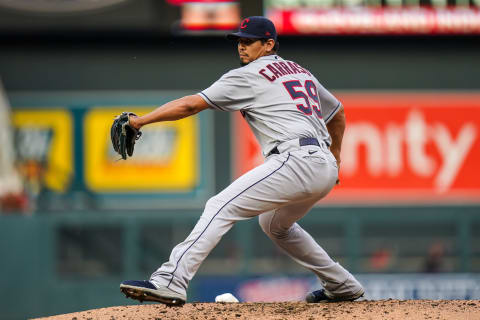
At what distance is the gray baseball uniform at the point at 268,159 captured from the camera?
12.9 feet

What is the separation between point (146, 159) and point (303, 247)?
892 cm

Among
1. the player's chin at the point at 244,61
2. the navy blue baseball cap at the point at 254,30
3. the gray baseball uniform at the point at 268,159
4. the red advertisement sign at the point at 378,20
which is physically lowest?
the gray baseball uniform at the point at 268,159

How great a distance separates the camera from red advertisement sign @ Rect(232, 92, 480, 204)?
13.3 m

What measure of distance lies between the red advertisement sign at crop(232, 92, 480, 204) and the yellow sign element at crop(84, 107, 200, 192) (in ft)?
2.34

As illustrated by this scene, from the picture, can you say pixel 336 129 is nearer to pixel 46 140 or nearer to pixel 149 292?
pixel 149 292

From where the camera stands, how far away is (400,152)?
43.7 feet

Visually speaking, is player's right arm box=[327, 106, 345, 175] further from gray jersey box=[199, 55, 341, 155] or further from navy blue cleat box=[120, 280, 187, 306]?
navy blue cleat box=[120, 280, 187, 306]

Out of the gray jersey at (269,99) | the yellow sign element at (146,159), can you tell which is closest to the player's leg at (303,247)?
the gray jersey at (269,99)

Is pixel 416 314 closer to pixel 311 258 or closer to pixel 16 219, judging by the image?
pixel 311 258

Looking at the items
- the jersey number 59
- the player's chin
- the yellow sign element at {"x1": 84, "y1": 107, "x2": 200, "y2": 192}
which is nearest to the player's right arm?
the jersey number 59

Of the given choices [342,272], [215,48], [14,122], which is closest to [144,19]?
[215,48]

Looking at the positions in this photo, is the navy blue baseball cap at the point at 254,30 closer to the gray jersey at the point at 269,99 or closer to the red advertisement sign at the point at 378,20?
the gray jersey at the point at 269,99

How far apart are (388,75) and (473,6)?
1.75 meters

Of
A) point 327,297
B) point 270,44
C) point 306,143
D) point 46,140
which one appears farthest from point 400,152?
point 306,143
